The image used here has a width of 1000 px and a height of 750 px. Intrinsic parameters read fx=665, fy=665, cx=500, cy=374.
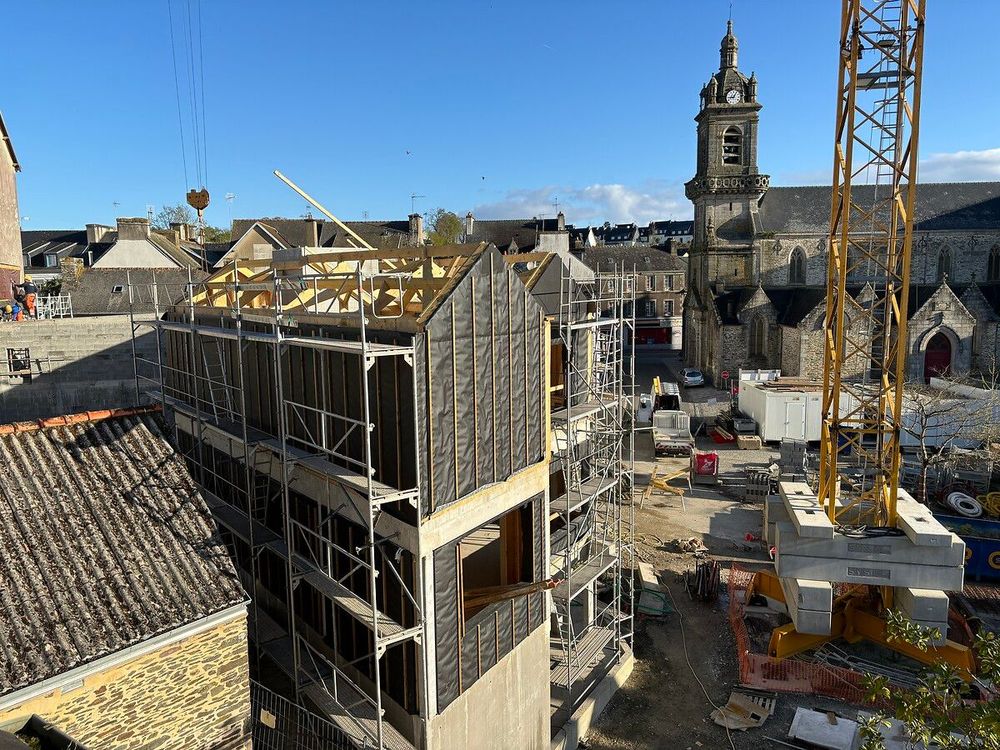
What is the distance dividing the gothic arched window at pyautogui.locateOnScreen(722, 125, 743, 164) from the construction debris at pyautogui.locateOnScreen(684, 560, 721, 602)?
1309 inches

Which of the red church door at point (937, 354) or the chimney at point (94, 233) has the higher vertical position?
the chimney at point (94, 233)

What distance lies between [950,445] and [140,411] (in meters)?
26.1

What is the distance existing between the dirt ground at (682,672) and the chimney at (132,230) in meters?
35.8

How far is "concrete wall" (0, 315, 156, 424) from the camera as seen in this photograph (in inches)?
741

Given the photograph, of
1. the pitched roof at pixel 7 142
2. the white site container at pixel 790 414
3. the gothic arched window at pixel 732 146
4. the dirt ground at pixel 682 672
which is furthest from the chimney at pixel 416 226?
the dirt ground at pixel 682 672

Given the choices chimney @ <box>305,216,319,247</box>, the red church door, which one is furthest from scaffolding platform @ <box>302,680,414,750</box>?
chimney @ <box>305,216,319,247</box>

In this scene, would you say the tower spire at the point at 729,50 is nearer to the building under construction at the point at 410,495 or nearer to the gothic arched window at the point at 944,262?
the gothic arched window at the point at 944,262

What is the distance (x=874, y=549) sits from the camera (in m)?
14.1

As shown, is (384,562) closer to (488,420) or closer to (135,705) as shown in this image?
(488,420)

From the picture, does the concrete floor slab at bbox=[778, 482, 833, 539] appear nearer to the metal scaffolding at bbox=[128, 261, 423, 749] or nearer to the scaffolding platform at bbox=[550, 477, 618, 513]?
the scaffolding platform at bbox=[550, 477, 618, 513]

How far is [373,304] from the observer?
973 cm

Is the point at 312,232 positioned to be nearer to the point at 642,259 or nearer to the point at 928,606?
the point at 642,259

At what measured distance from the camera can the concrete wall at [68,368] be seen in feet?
61.8

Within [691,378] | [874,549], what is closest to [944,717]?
[874,549]
